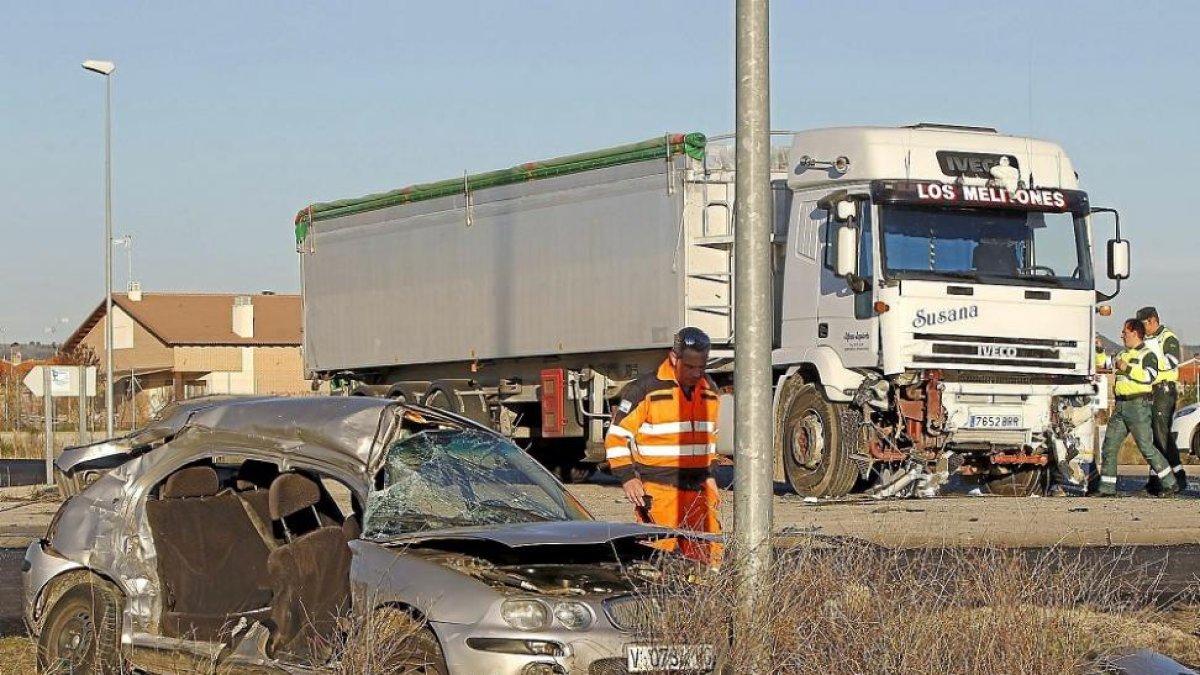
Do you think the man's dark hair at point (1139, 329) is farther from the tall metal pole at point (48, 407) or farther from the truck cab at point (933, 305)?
the tall metal pole at point (48, 407)

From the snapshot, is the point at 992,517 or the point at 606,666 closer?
the point at 606,666

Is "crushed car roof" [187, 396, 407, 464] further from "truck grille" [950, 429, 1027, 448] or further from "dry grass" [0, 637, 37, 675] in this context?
"truck grille" [950, 429, 1027, 448]

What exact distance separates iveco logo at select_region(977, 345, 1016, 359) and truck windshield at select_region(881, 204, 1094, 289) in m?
0.66

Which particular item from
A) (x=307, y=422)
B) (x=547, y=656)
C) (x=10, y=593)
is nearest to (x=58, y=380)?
(x=10, y=593)

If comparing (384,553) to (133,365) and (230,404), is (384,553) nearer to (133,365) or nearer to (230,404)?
(230,404)

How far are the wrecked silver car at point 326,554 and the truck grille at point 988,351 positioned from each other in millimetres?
9917

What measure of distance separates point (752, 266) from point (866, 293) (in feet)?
36.3

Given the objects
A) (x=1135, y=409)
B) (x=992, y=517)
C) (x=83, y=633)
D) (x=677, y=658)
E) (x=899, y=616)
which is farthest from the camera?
(x=1135, y=409)

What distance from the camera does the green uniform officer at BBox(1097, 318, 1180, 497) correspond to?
67.5 feet

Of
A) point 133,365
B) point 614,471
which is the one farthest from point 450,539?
point 133,365

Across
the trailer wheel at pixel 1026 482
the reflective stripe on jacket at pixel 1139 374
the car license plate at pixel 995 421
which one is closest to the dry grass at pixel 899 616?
the car license plate at pixel 995 421

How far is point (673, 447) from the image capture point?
406 inches

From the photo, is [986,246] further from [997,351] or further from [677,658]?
[677,658]

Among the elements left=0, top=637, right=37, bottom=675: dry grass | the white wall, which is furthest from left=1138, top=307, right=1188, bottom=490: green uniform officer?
the white wall
